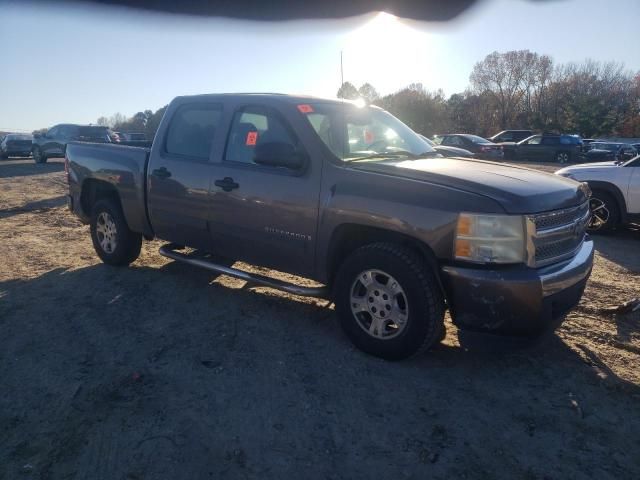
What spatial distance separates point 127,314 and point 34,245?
355 centimetres

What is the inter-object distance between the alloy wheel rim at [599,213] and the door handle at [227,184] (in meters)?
5.75

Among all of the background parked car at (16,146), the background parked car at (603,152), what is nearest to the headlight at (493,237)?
the background parked car at (603,152)

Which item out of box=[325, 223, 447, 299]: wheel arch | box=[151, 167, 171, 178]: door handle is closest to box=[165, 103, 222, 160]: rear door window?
box=[151, 167, 171, 178]: door handle

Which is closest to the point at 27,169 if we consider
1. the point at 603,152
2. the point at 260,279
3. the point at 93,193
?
the point at 93,193

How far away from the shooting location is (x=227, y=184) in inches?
177

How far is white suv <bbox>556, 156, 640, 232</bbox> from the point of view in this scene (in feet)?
24.1

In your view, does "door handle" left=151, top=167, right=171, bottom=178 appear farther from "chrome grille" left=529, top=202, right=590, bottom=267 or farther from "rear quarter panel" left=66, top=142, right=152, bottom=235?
"chrome grille" left=529, top=202, right=590, bottom=267

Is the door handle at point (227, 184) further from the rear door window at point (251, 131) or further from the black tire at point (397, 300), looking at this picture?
the black tire at point (397, 300)

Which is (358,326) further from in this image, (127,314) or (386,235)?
(127,314)

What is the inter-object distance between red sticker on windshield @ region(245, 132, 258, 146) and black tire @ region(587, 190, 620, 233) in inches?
217

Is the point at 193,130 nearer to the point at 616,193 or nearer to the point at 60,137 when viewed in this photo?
the point at 616,193

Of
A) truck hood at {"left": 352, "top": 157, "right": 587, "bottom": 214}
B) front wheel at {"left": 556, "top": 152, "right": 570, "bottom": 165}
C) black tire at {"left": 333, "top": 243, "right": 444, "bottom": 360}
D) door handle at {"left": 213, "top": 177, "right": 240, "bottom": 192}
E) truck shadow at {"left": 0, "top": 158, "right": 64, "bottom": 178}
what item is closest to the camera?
truck hood at {"left": 352, "top": 157, "right": 587, "bottom": 214}

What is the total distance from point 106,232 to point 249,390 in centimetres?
364

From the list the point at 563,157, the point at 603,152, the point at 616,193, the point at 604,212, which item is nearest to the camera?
the point at 616,193
